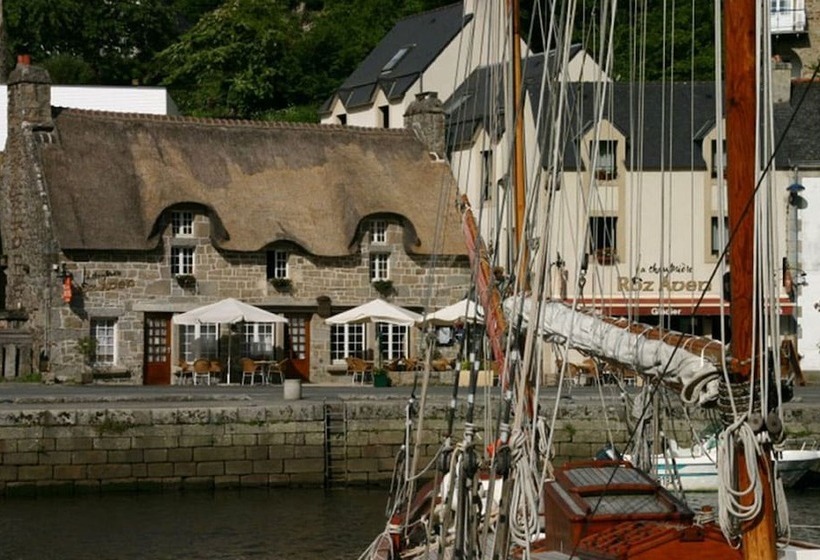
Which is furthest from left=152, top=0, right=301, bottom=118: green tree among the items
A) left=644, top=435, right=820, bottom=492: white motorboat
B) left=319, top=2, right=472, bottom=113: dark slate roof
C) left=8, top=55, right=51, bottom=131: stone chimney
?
left=644, top=435, right=820, bottom=492: white motorboat

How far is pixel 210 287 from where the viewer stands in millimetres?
45281

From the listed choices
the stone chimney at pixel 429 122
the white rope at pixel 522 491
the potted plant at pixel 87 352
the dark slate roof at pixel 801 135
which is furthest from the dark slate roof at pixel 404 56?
the white rope at pixel 522 491

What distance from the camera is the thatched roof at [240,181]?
4428 centimetres

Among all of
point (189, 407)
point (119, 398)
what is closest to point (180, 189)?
point (119, 398)

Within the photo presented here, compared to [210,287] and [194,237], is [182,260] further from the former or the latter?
[210,287]

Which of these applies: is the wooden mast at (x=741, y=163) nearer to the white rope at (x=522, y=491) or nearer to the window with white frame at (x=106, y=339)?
the white rope at (x=522, y=491)

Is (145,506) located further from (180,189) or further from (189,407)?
(180,189)

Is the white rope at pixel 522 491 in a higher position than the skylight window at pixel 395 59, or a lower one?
lower

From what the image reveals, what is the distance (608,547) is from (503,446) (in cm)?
107

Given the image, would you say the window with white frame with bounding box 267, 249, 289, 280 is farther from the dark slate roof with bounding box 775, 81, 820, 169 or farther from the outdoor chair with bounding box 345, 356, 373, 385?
the dark slate roof with bounding box 775, 81, 820, 169

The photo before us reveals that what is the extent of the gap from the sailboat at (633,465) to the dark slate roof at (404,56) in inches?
1693

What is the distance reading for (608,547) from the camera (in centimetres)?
1278

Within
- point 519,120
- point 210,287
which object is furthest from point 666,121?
point 519,120

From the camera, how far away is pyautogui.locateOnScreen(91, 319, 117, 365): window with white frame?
44188 millimetres
